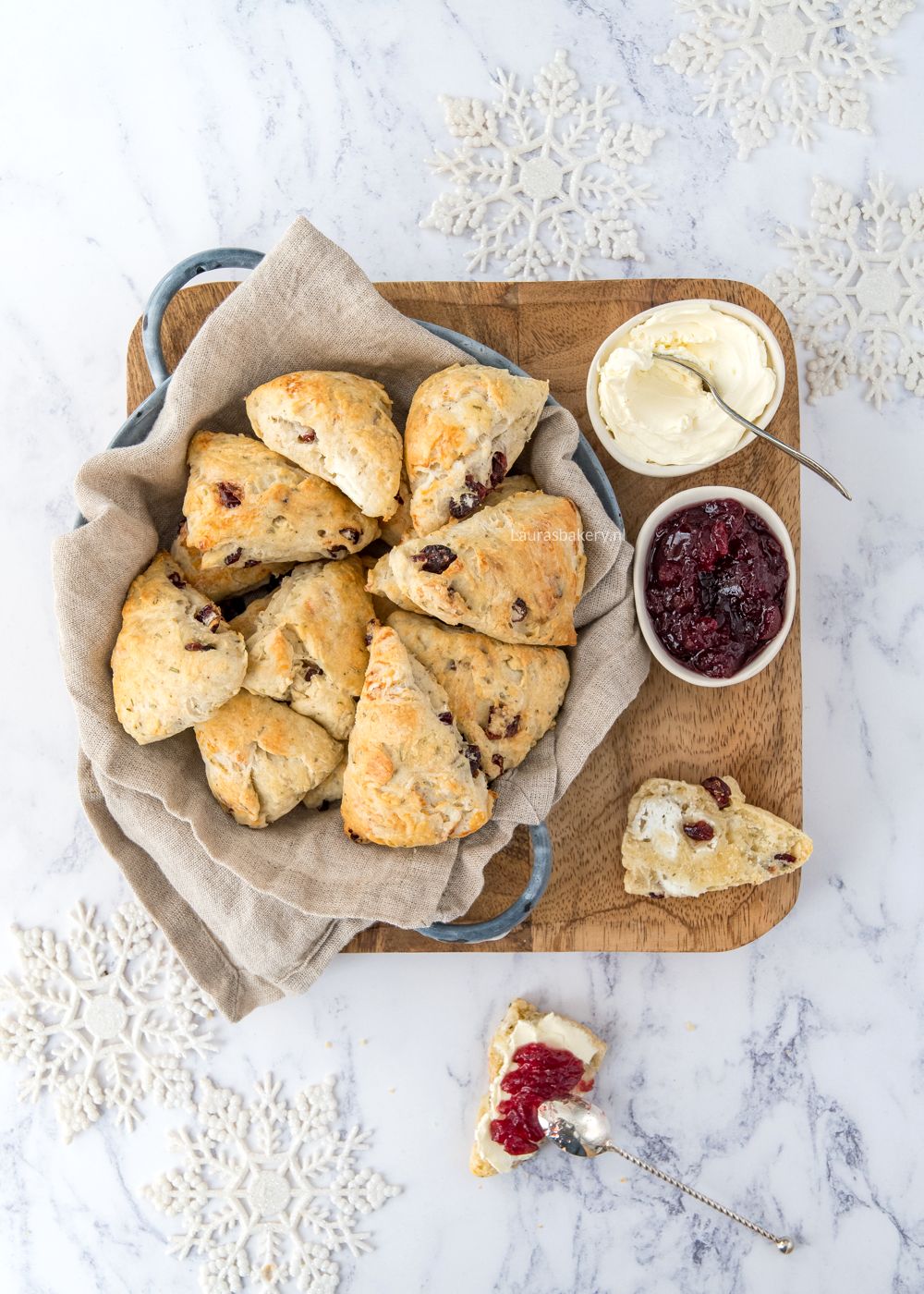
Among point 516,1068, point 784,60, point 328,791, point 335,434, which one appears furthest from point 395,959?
point 784,60

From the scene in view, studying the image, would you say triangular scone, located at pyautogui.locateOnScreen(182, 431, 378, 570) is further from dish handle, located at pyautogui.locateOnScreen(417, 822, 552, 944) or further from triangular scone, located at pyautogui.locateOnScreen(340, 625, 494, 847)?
dish handle, located at pyautogui.locateOnScreen(417, 822, 552, 944)

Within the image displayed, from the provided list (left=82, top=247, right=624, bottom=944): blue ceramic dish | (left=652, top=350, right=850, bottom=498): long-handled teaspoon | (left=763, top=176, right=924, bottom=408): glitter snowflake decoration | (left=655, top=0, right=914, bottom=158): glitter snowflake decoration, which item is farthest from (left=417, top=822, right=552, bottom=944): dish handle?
(left=655, top=0, right=914, bottom=158): glitter snowflake decoration

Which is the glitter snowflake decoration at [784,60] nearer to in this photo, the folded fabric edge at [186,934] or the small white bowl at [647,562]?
the small white bowl at [647,562]

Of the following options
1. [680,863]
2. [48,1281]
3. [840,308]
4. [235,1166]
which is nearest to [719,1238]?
[680,863]

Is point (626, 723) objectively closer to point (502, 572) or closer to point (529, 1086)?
point (502, 572)

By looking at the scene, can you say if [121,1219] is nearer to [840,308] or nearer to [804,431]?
[804,431]

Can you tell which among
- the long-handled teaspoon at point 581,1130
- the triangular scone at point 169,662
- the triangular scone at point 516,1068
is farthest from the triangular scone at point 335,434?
the long-handled teaspoon at point 581,1130

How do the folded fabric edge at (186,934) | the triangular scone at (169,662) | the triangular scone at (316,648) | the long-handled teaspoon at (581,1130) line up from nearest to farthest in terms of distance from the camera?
the triangular scone at (169,662) → the triangular scone at (316,648) → the folded fabric edge at (186,934) → the long-handled teaspoon at (581,1130)
